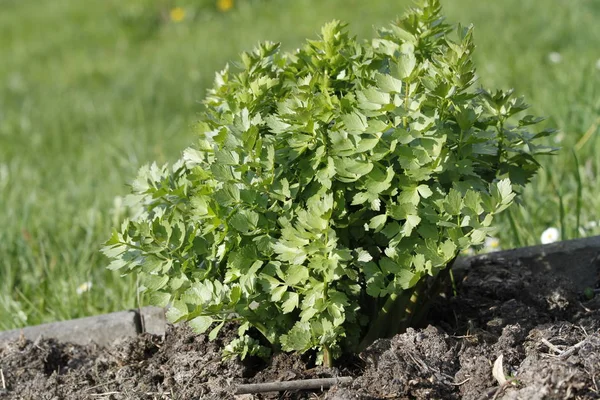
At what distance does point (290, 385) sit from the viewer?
170cm

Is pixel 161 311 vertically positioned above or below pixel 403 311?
above

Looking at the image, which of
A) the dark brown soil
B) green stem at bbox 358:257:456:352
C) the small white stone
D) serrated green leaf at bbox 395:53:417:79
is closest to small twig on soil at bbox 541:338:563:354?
the dark brown soil

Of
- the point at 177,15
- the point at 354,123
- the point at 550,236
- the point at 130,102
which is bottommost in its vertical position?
the point at 550,236

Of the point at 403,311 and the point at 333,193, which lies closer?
the point at 333,193

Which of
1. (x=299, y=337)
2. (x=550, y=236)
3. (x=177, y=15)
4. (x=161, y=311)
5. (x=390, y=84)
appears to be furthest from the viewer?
(x=177, y=15)

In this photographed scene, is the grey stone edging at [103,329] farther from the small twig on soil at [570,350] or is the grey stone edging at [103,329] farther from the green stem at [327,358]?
the small twig on soil at [570,350]

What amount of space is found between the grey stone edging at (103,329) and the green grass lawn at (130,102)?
0.91ft

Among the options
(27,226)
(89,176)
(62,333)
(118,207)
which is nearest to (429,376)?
(62,333)

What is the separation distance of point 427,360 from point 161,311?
0.87 m

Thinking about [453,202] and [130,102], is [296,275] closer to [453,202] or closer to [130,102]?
[453,202]

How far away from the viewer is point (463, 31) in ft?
5.49

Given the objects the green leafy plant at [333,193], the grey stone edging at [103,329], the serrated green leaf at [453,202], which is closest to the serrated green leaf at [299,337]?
the green leafy plant at [333,193]

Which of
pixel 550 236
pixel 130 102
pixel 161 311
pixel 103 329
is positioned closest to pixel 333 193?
pixel 161 311

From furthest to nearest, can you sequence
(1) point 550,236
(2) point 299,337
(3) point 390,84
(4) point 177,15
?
(4) point 177,15 → (1) point 550,236 → (2) point 299,337 → (3) point 390,84
